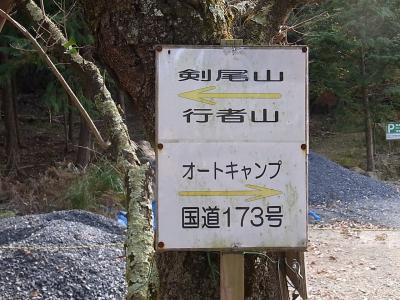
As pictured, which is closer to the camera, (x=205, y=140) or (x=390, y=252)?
(x=205, y=140)

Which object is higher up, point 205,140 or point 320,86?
point 320,86

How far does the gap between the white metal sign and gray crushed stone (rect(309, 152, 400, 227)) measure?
8.37 metres

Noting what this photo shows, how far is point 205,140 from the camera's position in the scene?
1852 millimetres

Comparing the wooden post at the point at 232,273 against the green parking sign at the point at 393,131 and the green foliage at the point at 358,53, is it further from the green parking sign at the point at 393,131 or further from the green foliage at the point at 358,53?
the green parking sign at the point at 393,131

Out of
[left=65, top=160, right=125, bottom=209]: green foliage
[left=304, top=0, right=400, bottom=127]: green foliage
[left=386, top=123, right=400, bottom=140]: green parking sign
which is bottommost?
[left=65, top=160, right=125, bottom=209]: green foliage

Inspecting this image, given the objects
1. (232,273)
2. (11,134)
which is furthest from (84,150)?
(232,273)

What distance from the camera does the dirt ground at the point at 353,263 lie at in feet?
19.7

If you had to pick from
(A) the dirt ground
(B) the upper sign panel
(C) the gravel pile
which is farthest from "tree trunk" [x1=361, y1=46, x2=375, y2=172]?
(B) the upper sign panel

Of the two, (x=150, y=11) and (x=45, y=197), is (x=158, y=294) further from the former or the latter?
(x=45, y=197)

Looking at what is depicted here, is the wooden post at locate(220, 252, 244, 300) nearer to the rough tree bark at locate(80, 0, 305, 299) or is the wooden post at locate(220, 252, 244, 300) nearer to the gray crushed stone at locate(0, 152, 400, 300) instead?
the rough tree bark at locate(80, 0, 305, 299)

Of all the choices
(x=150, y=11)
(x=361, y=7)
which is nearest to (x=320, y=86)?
(x=361, y=7)

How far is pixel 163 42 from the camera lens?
2041 mm

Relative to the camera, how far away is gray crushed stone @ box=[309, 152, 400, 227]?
34.2 ft

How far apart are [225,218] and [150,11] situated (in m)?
0.76
